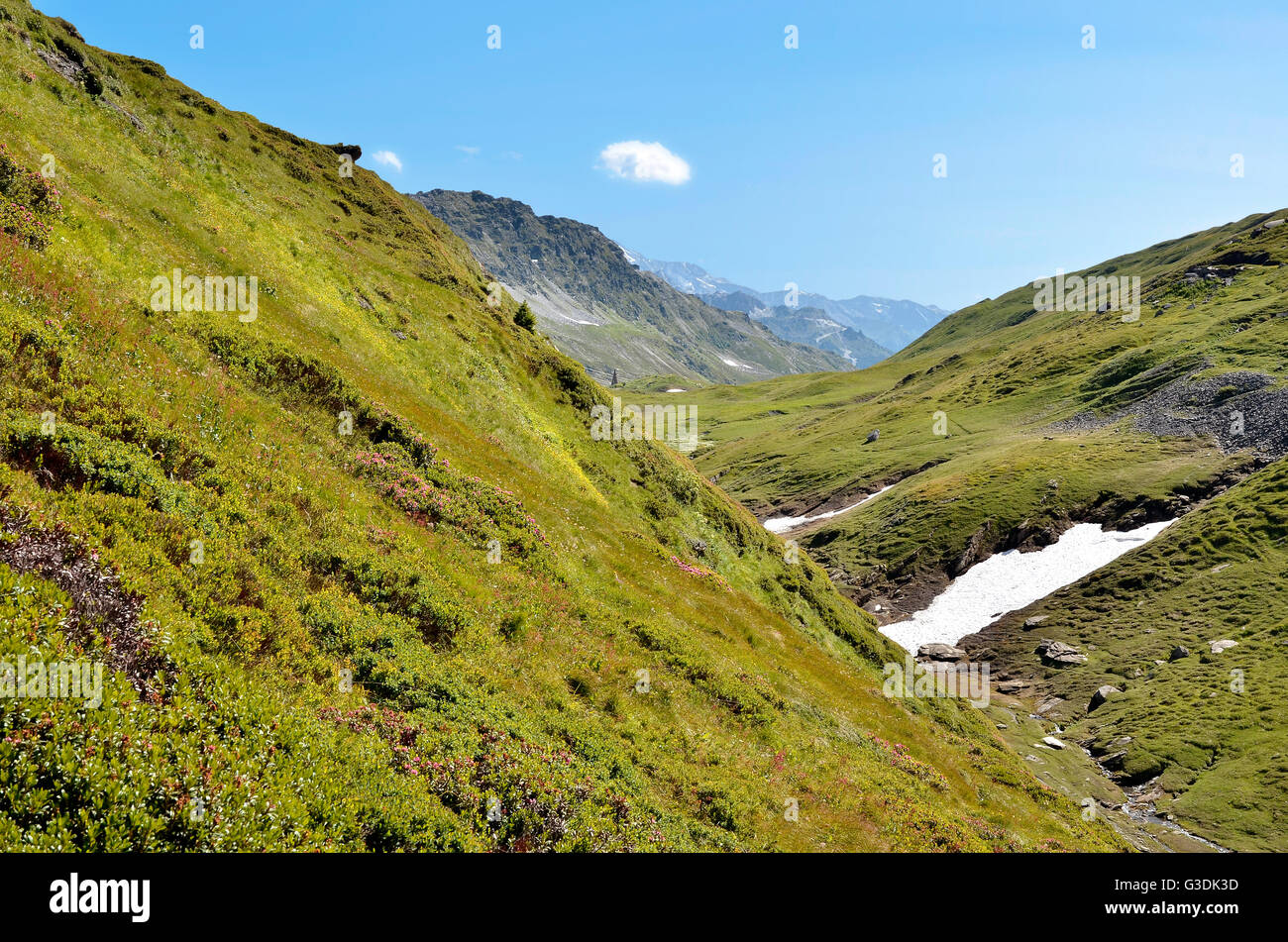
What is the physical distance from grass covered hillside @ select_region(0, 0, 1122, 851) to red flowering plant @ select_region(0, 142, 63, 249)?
0.49 feet

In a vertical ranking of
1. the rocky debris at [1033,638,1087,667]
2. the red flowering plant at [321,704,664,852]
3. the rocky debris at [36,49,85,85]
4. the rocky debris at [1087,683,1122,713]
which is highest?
the rocky debris at [36,49,85,85]

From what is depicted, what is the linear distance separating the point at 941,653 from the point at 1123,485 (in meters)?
51.9

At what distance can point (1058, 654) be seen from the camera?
7900 centimetres

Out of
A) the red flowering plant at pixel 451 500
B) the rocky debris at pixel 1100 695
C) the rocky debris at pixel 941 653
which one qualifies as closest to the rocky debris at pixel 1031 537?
the rocky debris at pixel 941 653

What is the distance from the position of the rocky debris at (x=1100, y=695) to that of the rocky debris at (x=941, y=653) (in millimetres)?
15131

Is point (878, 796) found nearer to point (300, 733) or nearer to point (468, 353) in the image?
point (300, 733)

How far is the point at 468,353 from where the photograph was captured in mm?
43219

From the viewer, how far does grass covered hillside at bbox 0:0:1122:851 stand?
8.88 m

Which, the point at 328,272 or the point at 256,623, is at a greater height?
the point at 328,272

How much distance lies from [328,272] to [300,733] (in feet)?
121

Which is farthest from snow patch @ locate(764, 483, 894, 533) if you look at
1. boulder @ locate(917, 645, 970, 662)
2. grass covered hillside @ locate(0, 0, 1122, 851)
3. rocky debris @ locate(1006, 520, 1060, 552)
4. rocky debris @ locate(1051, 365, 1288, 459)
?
grass covered hillside @ locate(0, 0, 1122, 851)

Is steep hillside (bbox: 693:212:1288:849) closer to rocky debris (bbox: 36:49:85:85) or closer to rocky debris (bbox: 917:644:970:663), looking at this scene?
rocky debris (bbox: 917:644:970:663)

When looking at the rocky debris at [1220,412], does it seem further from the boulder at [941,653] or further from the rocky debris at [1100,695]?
the boulder at [941,653]
